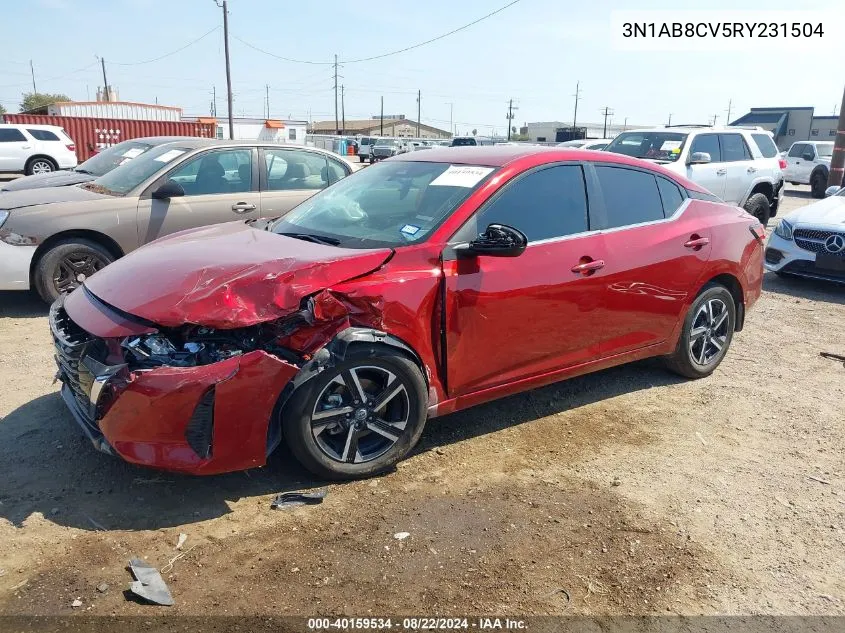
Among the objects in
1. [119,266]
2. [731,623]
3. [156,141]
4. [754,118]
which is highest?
[754,118]

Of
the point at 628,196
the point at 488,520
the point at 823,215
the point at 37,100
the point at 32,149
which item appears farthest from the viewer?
the point at 37,100

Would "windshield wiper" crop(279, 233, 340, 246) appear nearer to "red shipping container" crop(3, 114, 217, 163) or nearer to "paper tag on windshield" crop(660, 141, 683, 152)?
"paper tag on windshield" crop(660, 141, 683, 152)

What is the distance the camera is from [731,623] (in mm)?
2660

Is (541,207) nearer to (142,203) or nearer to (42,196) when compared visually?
(142,203)

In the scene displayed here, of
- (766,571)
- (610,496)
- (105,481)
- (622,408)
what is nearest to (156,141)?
(105,481)

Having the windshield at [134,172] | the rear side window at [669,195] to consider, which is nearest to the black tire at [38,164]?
the windshield at [134,172]

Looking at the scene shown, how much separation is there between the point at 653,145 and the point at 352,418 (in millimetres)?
9371

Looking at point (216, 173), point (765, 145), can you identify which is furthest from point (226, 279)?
point (765, 145)

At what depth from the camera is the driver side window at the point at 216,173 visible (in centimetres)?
699

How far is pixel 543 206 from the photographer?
13.5 ft

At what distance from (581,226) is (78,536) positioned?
3153 millimetres

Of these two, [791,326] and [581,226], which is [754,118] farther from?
[581,226]

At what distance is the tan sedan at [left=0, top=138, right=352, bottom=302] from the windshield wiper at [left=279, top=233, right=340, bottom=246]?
10.2ft

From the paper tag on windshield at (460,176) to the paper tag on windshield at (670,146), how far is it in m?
7.86
